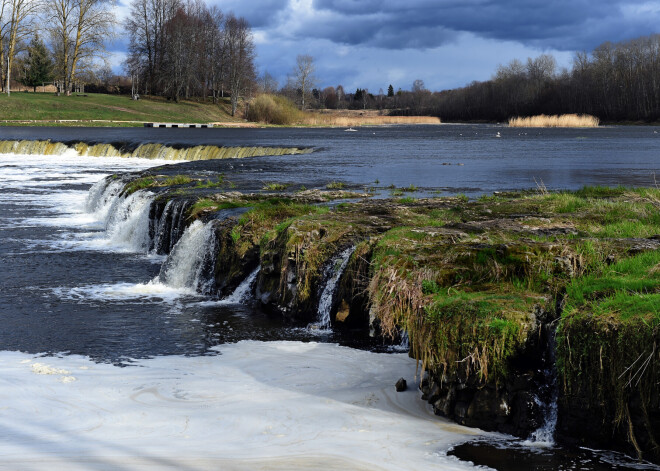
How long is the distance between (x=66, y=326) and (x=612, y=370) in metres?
7.40

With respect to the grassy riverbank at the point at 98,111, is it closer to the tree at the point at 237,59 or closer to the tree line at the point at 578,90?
the tree at the point at 237,59

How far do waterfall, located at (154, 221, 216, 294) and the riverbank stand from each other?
158 millimetres

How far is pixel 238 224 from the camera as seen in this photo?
503 inches

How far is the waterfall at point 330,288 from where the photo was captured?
9977 mm

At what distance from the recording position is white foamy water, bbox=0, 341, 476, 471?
19.8 feet

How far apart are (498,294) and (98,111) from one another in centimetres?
7257

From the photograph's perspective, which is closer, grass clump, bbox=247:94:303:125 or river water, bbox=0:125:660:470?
river water, bbox=0:125:660:470

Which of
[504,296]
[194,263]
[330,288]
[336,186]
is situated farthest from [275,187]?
[504,296]

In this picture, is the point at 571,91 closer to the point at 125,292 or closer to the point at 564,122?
the point at 564,122

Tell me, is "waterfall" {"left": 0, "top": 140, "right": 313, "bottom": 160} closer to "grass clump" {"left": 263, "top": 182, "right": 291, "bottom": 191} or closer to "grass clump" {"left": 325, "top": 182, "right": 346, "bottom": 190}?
"grass clump" {"left": 325, "top": 182, "right": 346, "bottom": 190}

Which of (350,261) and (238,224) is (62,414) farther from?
(238,224)

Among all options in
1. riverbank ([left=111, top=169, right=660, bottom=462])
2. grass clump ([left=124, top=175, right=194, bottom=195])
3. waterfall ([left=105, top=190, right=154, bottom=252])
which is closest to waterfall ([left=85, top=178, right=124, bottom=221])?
grass clump ([left=124, top=175, right=194, bottom=195])

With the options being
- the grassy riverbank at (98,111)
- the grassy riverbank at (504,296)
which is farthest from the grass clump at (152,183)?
the grassy riverbank at (98,111)

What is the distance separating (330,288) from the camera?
1006 cm
